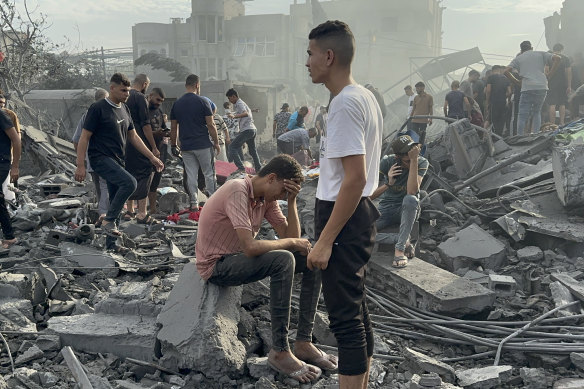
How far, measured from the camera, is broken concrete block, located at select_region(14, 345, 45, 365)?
353 centimetres

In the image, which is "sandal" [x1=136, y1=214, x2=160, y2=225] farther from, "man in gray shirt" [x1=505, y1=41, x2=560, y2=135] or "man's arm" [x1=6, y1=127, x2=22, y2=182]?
"man in gray shirt" [x1=505, y1=41, x2=560, y2=135]

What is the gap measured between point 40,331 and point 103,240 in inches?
80.6

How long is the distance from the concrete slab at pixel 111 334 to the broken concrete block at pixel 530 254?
13.0ft

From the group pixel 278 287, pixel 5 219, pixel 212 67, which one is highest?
pixel 212 67

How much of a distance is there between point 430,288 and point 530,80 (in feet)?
21.5

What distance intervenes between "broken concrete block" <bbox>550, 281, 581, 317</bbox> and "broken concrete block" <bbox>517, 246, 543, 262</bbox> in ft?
2.62

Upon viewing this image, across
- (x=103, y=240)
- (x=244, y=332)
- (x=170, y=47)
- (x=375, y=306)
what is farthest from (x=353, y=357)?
(x=170, y=47)


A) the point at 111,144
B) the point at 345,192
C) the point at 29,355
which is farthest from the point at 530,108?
the point at 29,355

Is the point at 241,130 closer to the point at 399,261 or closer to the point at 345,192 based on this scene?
the point at 399,261

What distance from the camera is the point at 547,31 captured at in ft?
61.8

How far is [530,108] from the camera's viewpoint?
32.0ft

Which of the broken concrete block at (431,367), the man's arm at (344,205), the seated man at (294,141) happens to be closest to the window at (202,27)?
the seated man at (294,141)

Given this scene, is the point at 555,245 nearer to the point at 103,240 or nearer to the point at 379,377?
the point at 379,377

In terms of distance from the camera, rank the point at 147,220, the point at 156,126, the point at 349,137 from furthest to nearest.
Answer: the point at 156,126 < the point at 147,220 < the point at 349,137
